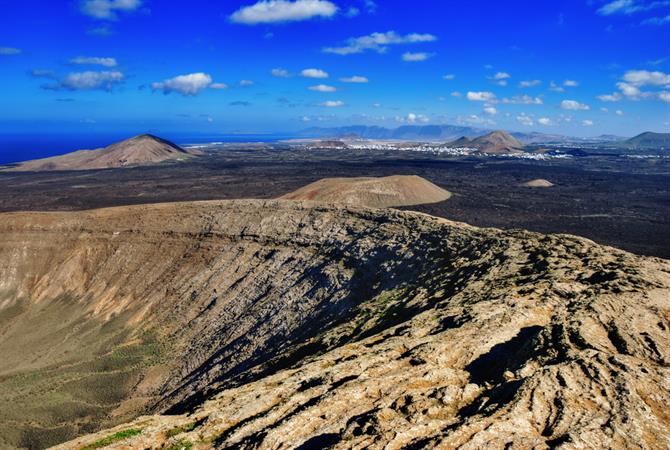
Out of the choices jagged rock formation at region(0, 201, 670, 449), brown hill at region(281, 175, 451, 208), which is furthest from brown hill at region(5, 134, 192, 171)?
jagged rock formation at region(0, 201, 670, 449)

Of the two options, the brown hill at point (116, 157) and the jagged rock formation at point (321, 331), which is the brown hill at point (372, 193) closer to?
the jagged rock formation at point (321, 331)

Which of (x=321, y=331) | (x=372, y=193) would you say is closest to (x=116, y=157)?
(x=372, y=193)

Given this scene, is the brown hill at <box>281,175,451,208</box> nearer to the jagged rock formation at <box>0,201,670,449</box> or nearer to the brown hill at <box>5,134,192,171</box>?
the jagged rock formation at <box>0,201,670,449</box>

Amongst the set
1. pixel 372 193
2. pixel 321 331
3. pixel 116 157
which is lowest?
pixel 321 331

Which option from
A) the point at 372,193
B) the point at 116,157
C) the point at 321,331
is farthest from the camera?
the point at 116,157

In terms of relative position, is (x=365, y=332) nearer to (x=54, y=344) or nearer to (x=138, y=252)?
(x=54, y=344)

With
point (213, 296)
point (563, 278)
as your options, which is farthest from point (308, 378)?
point (213, 296)

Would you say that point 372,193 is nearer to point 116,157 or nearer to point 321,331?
point 321,331
